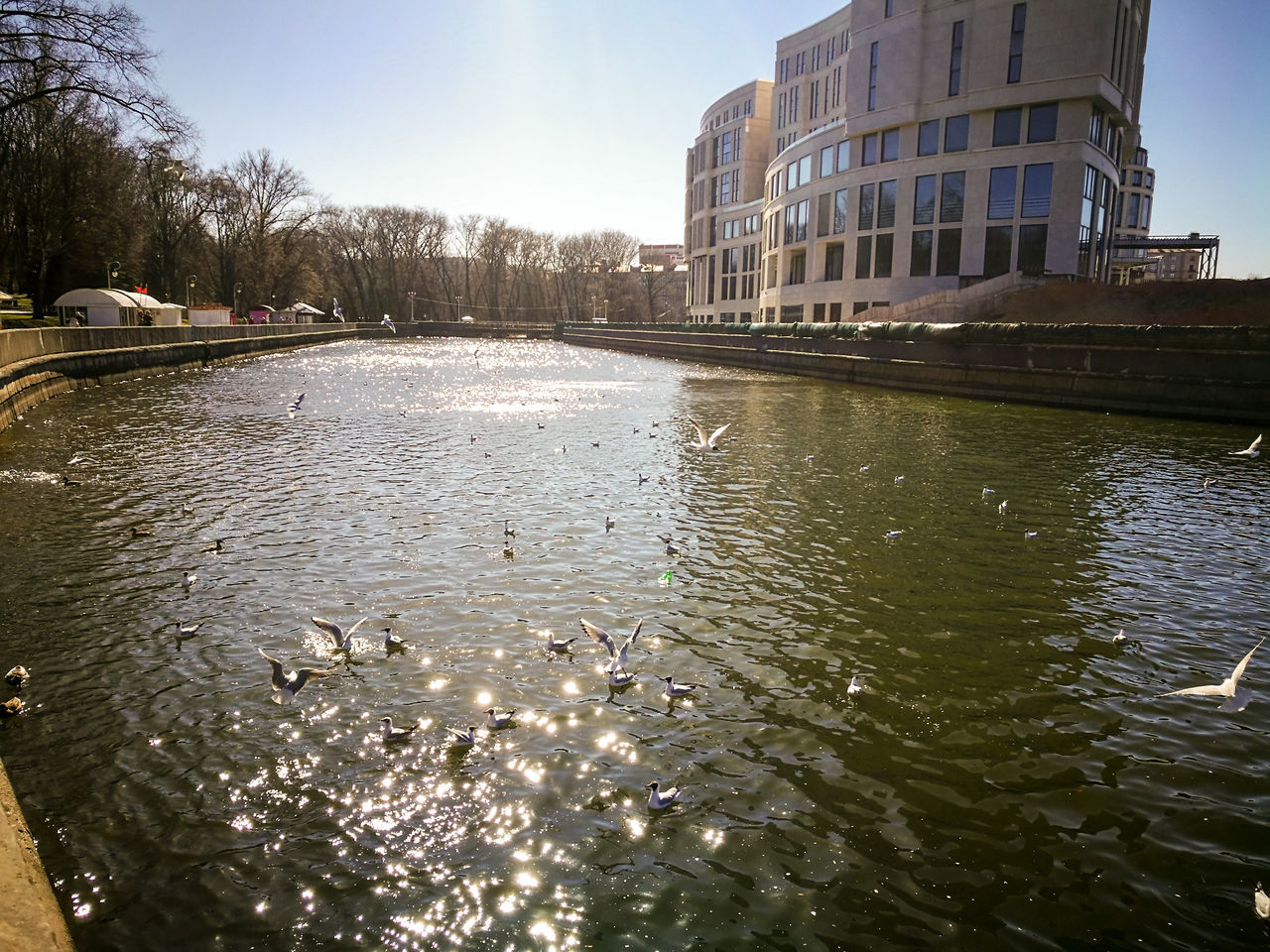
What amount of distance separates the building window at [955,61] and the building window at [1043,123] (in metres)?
4.78

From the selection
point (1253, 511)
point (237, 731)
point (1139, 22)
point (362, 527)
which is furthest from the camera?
point (1139, 22)

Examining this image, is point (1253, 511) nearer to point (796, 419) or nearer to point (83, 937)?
point (796, 419)

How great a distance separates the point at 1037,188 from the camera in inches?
1788

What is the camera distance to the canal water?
146 inches

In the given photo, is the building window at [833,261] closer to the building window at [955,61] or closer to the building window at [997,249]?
the building window at [997,249]

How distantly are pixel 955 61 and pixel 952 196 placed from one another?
8.05 m

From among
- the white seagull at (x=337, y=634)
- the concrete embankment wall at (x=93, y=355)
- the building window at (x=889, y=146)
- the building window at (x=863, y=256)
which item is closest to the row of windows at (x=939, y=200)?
the building window at (x=863, y=256)

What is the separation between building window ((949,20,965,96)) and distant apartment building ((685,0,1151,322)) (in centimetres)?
6

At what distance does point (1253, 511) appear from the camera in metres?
11.7

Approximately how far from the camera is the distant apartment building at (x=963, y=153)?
44312 millimetres

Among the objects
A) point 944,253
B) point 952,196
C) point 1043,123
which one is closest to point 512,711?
point 944,253

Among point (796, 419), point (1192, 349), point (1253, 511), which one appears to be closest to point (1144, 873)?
point (1253, 511)

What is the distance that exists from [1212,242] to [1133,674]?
64.4 metres

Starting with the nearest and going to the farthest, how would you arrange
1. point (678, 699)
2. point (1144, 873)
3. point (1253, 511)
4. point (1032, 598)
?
point (1144, 873) < point (678, 699) < point (1032, 598) < point (1253, 511)
